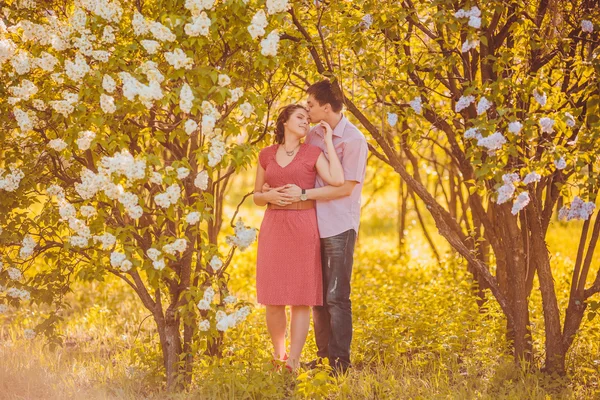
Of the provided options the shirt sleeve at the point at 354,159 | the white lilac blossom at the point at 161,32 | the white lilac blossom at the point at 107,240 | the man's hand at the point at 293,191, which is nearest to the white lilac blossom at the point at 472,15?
the shirt sleeve at the point at 354,159

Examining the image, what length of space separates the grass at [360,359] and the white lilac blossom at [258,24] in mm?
1876

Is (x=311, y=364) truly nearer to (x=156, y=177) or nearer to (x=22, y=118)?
(x=156, y=177)

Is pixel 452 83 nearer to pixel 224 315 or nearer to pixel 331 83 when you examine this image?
pixel 331 83

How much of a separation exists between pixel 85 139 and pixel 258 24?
1091mm

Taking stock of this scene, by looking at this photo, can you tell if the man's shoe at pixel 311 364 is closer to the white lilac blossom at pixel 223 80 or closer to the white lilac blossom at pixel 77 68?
the white lilac blossom at pixel 223 80

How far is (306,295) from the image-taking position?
455cm

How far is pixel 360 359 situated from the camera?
5.14 metres

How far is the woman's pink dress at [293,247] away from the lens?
4.55 meters

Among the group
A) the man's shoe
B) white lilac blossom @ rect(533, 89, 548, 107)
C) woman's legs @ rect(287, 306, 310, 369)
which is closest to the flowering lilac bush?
woman's legs @ rect(287, 306, 310, 369)

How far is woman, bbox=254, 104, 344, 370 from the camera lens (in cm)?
454

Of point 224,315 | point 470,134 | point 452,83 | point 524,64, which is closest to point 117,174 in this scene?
point 224,315

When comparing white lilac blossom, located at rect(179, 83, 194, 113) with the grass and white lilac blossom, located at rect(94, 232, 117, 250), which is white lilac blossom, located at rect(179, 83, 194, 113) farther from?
the grass

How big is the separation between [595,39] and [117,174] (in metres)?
2.93

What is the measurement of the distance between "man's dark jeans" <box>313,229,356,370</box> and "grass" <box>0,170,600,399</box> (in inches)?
7.4
